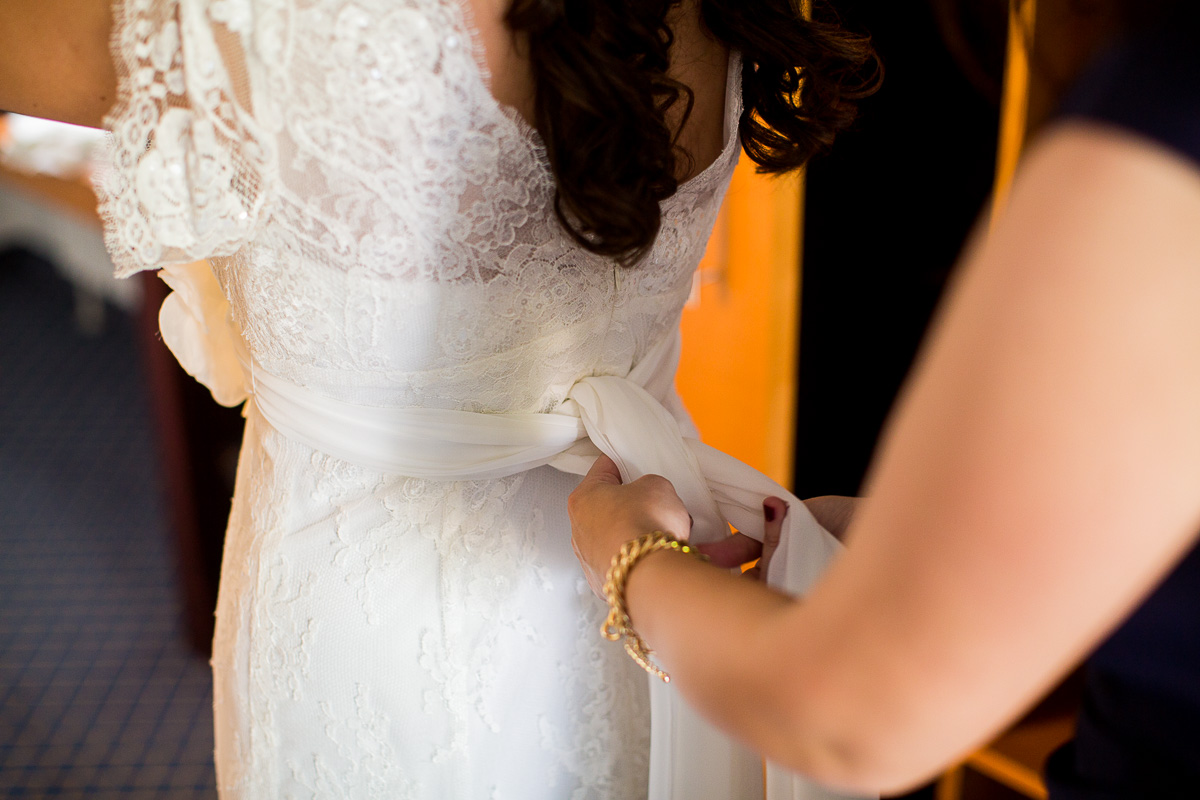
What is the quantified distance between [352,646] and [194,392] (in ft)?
4.66

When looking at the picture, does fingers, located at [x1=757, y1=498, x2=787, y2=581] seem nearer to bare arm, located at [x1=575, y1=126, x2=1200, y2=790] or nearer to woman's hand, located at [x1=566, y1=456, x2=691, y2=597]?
woman's hand, located at [x1=566, y1=456, x2=691, y2=597]

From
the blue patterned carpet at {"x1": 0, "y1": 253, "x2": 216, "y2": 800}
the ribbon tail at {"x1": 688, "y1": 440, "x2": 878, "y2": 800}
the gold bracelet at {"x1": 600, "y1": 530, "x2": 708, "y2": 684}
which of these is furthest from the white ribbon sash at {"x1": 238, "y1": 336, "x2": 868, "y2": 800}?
the blue patterned carpet at {"x1": 0, "y1": 253, "x2": 216, "y2": 800}

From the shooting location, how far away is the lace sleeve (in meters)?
0.56

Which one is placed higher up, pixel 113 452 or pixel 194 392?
pixel 194 392

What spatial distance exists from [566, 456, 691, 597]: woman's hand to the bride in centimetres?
11

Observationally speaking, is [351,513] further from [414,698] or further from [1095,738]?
[1095,738]

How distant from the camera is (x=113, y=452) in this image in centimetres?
320

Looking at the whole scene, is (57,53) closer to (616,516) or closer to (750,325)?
(616,516)

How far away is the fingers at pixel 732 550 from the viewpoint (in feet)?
2.03

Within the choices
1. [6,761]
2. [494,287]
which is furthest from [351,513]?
[6,761]

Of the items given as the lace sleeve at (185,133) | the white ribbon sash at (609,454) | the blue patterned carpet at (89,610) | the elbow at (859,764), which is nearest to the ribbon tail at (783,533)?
the white ribbon sash at (609,454)
